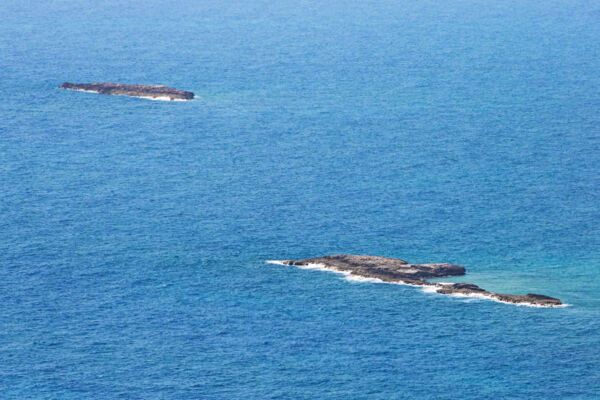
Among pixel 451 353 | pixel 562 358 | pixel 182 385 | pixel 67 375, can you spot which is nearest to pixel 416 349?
pixel 451 353

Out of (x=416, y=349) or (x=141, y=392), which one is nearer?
(x=141, y=392)

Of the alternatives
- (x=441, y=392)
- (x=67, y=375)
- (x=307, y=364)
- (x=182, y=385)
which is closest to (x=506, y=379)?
(x=441, y=392)

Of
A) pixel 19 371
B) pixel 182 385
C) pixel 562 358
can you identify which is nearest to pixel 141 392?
pixel 182 385

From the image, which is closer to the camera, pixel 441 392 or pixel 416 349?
pixel 441 392

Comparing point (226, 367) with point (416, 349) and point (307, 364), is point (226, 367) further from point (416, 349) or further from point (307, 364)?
point (416, 349)

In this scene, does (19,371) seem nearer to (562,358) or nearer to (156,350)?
(156,350)

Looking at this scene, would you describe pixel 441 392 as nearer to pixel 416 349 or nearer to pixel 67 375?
pixel 416 349
